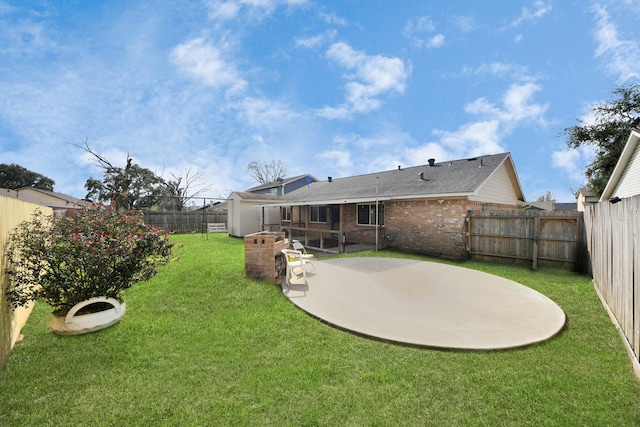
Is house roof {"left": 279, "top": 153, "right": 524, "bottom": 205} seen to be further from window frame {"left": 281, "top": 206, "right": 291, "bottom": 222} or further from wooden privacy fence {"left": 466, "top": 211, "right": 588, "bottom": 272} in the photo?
window frame {"left": 281, "top": 206, "right": 291, "bottom": 222}

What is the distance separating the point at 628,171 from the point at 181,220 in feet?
89.0

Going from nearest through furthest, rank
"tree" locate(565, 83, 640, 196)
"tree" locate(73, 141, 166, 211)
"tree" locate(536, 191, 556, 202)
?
"tree" locate(565, 83, 640, 196)
"tree" locate(73, 141, 166, 211)
"tree" locate(536, 191, 556, 202)

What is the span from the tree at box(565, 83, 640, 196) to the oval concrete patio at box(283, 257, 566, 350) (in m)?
18.6

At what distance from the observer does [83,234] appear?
4145 mm

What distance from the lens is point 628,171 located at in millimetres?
10617

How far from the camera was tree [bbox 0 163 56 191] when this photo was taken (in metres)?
37.1

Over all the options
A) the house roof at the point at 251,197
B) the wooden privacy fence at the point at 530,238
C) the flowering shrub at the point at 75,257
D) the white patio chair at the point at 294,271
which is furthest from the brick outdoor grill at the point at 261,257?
the house roof at the point at 251,197

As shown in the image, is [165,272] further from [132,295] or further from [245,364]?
[245,364]

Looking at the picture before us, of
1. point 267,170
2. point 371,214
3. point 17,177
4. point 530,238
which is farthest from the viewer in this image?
point 267,170

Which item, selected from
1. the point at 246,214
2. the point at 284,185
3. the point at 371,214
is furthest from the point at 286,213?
the point at 284,185

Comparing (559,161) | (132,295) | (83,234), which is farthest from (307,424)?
(559,161)

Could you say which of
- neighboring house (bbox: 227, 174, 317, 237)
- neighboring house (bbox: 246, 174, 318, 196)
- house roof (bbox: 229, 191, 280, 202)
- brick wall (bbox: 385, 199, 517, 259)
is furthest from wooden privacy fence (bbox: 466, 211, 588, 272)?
neighboring house (bbox: 246, 174, 318, 196)

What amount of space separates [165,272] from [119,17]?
24.6 ft

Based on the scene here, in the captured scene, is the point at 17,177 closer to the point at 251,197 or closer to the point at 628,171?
the point at 251,197
